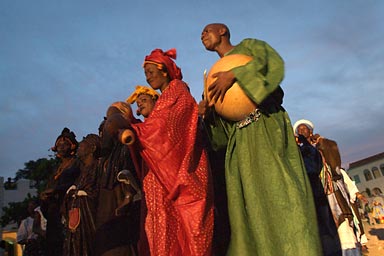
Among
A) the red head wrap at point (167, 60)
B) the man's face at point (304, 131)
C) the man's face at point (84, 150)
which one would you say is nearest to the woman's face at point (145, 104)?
the red head wrap at point (167, 60)

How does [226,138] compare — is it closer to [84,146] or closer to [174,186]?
[174,186]

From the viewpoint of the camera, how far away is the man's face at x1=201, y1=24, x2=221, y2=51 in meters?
3.58

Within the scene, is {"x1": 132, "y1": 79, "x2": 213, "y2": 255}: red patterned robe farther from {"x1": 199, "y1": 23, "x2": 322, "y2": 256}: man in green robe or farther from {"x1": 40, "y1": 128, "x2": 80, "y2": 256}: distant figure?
{"x1": 40, "y1": 128, "x2": 80, "y2": 256}: distant figure

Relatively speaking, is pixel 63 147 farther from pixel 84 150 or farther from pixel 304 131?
pixel 304 131

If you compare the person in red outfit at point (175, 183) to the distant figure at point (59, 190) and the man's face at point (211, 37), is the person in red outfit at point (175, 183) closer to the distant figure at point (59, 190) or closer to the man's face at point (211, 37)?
the man's face at point (211, 37)

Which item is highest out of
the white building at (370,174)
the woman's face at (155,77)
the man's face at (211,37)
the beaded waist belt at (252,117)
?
A: the white building at (370,174)

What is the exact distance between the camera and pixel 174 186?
2.77 metres

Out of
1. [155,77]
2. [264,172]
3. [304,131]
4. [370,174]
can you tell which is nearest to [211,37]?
[155,77]

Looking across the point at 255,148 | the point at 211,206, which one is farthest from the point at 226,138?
the point at 211,206

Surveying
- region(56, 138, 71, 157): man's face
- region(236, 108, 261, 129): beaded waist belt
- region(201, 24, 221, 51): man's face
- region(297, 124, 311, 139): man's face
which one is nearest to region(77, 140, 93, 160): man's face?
region(56, 138, 71, 157): man's face

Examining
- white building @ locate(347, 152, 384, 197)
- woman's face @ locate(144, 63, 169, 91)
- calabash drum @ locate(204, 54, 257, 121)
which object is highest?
white building @ locate(347, 152, 384, 197)

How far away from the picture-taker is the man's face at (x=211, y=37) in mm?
3578

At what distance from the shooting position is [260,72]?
2959 millimetres

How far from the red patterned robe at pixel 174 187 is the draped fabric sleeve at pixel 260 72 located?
63cm
